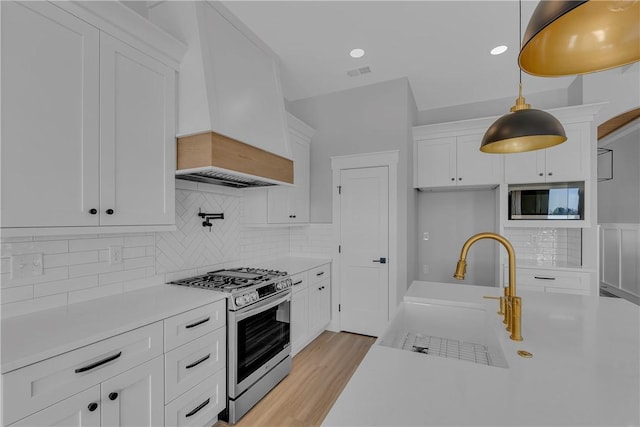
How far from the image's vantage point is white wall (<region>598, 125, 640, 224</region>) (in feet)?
15.3

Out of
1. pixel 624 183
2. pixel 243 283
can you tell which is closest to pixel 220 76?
pixel 243 283

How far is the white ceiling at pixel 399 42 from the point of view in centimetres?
232

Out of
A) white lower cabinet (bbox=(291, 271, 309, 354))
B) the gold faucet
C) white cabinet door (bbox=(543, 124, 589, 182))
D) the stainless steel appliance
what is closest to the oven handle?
the stainless steel appliance

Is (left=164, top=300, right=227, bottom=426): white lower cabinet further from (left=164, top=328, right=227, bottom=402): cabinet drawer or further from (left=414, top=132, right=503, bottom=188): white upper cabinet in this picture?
(left=414, top=132, right=503, bottom=188): white upper cabinet

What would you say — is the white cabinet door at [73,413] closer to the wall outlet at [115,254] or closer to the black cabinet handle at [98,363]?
the black cabinet handle at [98,363]

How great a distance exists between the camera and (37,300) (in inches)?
62.2

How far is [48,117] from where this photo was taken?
138 centimetres

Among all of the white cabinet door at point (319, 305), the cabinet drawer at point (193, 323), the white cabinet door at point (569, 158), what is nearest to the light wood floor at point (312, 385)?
the white cabinet door at point (319, 305)

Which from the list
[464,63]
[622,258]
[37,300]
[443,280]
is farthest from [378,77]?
[622,258]

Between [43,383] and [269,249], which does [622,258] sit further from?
[43,383]

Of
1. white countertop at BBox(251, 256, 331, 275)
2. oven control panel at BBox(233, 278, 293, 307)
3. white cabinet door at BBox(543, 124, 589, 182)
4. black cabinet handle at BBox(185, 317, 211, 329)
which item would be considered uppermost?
white cabinet door at BBox(543, 124, 589, 182)

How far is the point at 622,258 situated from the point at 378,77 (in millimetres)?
5346

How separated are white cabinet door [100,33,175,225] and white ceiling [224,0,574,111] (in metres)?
0.98

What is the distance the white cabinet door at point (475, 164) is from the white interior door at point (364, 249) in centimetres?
98
